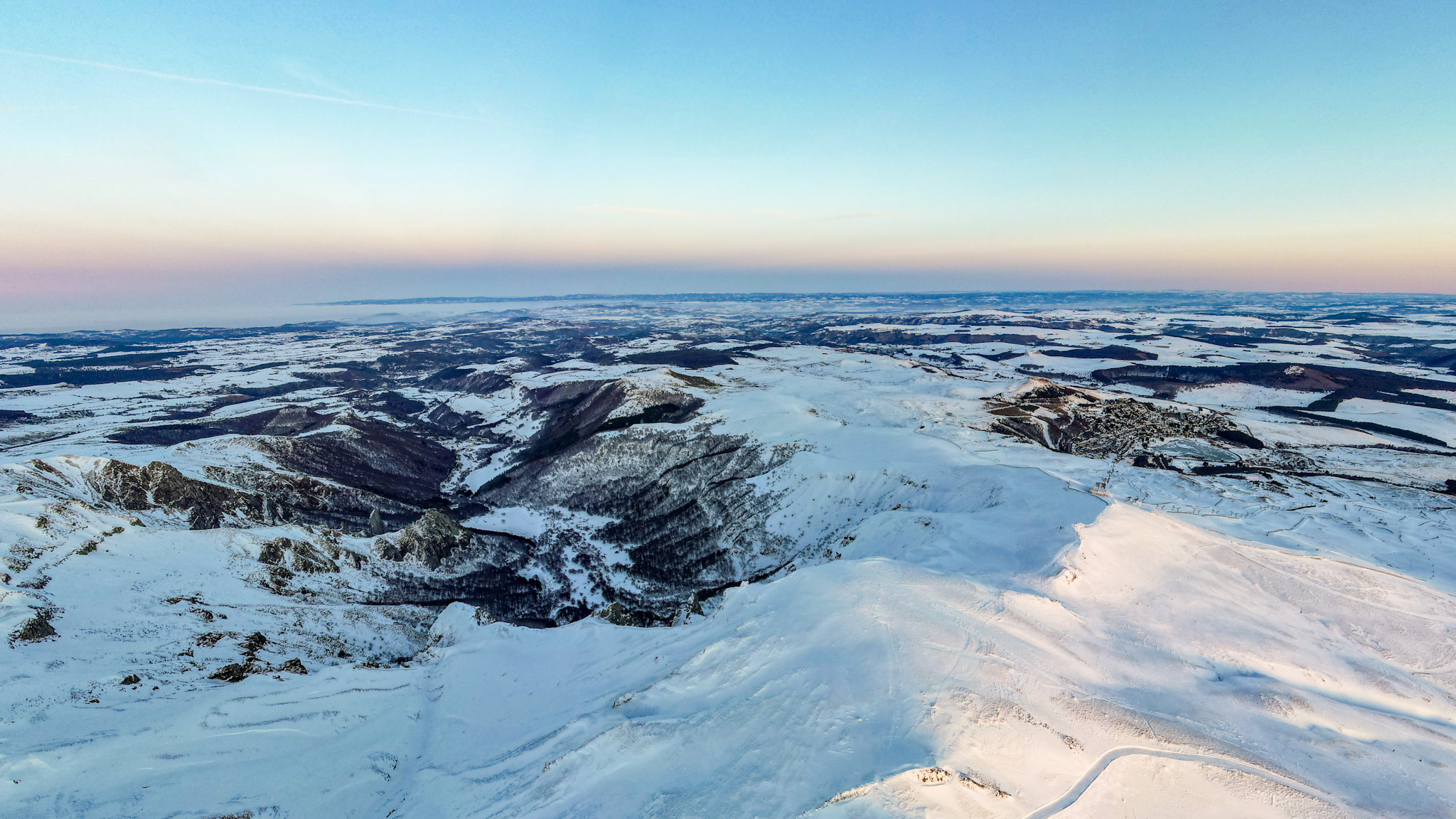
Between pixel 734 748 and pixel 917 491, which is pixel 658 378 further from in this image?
pixel 734 748

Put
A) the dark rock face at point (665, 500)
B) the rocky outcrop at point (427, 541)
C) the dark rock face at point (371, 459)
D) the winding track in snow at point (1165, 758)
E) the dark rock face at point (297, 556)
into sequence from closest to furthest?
the winding track in snow at point (1165, 758), the dark rock face at point (297, 556), the rocky outcrop at point (427, 541), the dark rock face at point (665, 500), the dark rock face at point (371, 459)

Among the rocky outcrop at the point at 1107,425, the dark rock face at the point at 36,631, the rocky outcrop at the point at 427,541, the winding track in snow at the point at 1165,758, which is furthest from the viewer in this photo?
the rocky outcrop at the point at 1107,425

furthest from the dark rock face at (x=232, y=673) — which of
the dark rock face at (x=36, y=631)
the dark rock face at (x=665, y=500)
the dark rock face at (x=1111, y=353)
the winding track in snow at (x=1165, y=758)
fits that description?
the dark rock face at (x=1111, y=353)

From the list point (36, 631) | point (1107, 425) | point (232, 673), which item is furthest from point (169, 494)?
point (1107, 425)

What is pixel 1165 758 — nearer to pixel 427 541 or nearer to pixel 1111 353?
pixel 427 541

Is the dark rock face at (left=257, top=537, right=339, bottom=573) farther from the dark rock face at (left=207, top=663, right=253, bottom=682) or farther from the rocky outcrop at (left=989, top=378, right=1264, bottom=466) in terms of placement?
the rocky outcrop at (left=989, top=378, right=1264, bottom=466)

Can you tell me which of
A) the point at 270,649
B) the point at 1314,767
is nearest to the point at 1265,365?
the point at 1314,767

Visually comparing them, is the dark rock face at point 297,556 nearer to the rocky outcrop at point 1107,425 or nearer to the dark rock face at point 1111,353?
the rocky outcrop at point 1107,425

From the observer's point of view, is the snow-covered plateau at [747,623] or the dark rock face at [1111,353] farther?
the dark rock face at [1111,353]
